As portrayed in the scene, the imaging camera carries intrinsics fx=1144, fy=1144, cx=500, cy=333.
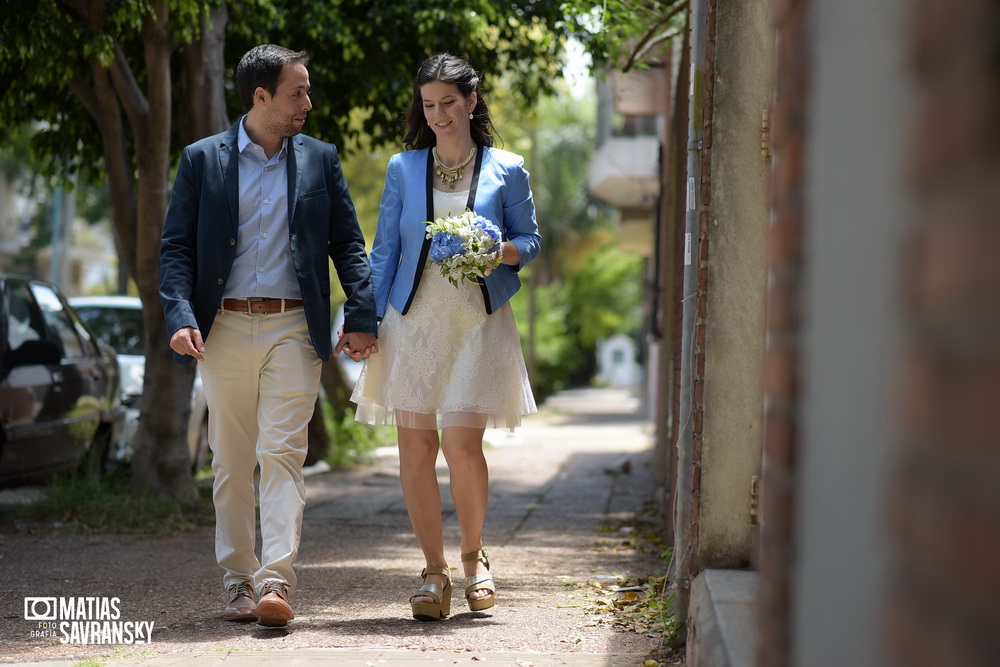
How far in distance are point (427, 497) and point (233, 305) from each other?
3.63 ft

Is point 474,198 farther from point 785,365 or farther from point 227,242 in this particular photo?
point 785,365

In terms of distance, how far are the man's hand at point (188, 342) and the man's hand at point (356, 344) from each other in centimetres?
53

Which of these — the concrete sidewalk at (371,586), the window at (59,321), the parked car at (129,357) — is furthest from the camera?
the parked car at (129,357)

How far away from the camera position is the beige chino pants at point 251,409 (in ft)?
14.8

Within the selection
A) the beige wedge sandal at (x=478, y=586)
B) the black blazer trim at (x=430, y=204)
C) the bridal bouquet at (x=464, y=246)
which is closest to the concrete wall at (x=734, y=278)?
the bridal bouquet at (x=464, y=246)

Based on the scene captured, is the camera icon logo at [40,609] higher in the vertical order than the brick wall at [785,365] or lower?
lower

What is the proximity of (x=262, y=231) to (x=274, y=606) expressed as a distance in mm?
1487

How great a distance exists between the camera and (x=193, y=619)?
4.64 m

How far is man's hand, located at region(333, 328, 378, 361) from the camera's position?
15.0ft

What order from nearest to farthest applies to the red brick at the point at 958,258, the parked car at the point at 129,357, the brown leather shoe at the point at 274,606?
the red brick at the point at 958,258, the brown leather shoe at the point at 274,606, the parked car at the point at 129,357

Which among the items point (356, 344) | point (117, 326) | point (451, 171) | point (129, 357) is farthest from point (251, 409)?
point (117, 326)

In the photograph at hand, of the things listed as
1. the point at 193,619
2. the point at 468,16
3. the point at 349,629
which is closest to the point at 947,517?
the point at 349,629

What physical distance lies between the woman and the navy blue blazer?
18 centimetres

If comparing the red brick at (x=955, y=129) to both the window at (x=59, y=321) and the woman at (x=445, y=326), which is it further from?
the window at (x=59, y=321)
